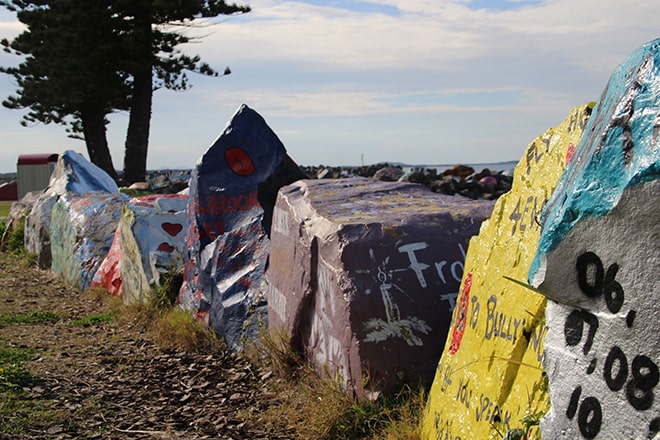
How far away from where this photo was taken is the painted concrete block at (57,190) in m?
11.3

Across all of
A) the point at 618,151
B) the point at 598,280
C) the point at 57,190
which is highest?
the point at 618,151

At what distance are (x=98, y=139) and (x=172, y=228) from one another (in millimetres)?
19364

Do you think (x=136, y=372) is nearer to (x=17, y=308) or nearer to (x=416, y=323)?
(x=416, y=323)

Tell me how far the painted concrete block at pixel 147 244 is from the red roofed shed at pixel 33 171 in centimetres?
2198

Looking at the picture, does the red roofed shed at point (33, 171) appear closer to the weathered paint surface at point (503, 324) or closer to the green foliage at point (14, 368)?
the green foliage at point (14, 368)

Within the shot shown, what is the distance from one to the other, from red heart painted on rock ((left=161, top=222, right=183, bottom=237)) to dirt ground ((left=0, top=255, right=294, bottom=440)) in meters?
1.14

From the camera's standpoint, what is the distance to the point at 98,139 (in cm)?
2586

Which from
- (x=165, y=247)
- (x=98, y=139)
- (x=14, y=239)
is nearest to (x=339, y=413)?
(x=165, y=247)

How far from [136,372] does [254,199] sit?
1638 mm

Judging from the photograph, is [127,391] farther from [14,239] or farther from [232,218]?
[14,239]

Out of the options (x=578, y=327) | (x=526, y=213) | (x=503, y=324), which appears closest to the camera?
(x=578, y=327)

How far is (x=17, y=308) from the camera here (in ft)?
26.0

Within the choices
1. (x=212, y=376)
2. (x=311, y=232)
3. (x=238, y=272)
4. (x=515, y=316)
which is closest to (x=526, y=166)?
(x=515, y=316)

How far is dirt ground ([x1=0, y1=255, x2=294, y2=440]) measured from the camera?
164 inches
